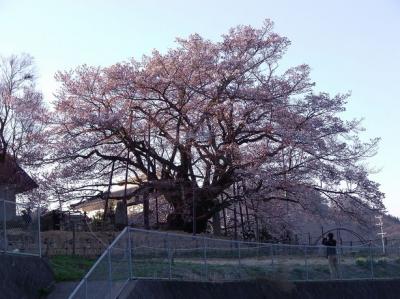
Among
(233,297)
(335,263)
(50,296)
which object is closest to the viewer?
(50,296)

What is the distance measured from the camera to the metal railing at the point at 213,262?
1769 centimetres

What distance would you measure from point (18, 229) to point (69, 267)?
2.43 meters

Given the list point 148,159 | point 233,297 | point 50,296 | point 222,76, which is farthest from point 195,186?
point 50,296

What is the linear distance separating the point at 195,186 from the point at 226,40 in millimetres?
7540

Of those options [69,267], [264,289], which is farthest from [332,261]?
[69,267]

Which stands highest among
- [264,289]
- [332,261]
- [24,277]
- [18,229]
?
[18,229]

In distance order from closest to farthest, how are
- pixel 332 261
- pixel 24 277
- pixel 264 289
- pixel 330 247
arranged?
pixel 24 277 → pixel 264 289 → pixel 330 247 → pixel 332 261

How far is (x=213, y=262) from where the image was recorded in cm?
2295

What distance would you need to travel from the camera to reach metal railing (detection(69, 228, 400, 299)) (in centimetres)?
1769

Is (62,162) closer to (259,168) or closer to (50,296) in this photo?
(259,168)

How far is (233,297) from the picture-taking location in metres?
21.9

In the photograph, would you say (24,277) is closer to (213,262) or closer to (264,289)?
(213,262)

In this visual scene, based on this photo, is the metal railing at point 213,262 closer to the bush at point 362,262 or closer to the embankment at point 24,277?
the bush at point 362,262

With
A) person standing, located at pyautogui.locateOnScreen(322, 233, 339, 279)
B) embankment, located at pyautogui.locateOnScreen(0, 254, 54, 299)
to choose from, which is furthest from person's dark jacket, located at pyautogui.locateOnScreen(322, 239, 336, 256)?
embankment, located at pyautogui.locateOnScreen(0, 254, 54, 299)
